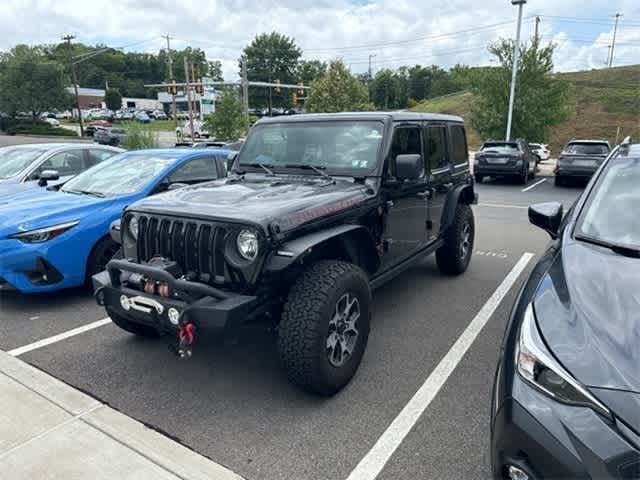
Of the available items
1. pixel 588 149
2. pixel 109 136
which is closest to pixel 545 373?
pixel 588 149

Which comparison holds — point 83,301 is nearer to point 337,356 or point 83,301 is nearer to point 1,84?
point 337,356

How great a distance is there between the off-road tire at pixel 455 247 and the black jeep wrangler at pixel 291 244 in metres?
1.11

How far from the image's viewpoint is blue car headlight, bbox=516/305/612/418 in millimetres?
1727

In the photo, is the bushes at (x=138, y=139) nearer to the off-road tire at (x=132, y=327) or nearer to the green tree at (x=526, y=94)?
the off-road tire at (x=132, y=327)

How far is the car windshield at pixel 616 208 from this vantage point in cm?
270

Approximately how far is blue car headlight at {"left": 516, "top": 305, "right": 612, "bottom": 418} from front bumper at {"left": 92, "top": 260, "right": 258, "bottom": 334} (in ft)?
5.08

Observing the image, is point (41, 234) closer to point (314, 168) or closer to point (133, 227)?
point (133, 227)

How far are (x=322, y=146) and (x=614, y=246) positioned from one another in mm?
2480

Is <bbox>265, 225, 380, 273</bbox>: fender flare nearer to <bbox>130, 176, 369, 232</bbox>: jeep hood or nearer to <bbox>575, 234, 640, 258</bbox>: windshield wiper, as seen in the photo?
<bbox>130, 176, 369, 232</bbox>: jeep hood

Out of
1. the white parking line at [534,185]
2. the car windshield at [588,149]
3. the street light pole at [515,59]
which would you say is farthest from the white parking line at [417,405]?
the street light pole at [515,59]

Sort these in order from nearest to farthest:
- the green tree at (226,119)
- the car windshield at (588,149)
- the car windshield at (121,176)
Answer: the car windshield at (121,176) < the car windshield at (588,149) < the green tree at (226,119)

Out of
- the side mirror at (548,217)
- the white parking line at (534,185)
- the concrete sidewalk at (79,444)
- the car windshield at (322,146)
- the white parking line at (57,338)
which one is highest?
the car windshield at (322,146)

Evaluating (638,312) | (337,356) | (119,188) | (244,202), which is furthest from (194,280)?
(119,188)

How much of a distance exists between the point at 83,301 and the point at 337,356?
123 inches
